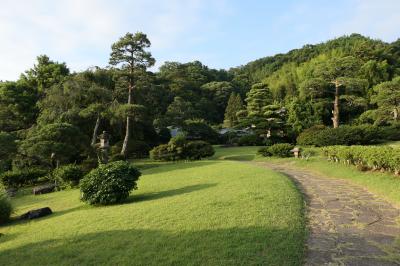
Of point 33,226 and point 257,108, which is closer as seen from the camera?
point 33,226

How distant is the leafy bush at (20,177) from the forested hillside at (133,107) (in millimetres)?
407

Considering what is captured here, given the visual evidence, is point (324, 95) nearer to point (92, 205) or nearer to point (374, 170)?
point (374, 170)

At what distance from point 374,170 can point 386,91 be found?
48.3 feet

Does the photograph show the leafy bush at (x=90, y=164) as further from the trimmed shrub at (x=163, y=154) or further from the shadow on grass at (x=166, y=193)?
the shadow on grass at (x=166, y=193)

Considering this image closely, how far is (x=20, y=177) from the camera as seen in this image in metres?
14.8

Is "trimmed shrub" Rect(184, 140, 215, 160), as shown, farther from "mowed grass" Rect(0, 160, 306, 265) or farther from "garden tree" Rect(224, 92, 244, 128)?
"garden tree" Rect(224, 92, 244, 128)

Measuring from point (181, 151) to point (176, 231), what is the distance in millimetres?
12506

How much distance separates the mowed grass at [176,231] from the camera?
406cm

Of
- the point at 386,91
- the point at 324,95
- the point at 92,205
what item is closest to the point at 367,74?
the point at 324,95

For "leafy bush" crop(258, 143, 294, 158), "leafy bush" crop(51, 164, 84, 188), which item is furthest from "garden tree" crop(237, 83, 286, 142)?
"leafy bush" crop(51, 164, 84, 188)

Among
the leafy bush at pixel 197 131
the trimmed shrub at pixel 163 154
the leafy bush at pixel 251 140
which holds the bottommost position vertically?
the trimmed shrub at pixel 163 154

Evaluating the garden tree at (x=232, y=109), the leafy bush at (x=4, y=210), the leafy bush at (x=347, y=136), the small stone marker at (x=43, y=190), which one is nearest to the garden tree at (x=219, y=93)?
the garden tree at (x=232, y=109)

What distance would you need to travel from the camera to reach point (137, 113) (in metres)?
18.4

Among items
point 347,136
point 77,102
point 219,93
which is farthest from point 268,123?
point 219,93
